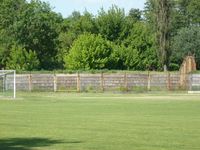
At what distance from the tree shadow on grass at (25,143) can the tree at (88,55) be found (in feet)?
229

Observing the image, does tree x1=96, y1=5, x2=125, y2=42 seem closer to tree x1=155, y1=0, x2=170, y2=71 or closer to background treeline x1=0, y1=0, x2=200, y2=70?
background treeline x1=0, y1=0, x2=200, y2=70

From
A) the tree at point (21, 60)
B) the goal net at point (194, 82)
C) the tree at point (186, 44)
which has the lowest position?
the goal net at point (194, 82)

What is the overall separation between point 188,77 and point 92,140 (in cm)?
5792

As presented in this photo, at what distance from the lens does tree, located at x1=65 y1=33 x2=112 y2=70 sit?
88750 millimetres

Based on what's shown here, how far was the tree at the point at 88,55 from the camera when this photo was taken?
88.8 metres

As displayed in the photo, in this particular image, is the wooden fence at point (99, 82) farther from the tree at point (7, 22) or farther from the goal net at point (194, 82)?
the tree at point (7, 22)

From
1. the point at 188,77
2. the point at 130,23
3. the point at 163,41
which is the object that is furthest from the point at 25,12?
the point at 188,77

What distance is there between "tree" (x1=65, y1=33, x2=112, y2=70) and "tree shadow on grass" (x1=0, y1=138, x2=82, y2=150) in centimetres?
6988

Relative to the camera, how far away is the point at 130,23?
102m

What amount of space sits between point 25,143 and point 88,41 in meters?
72.8

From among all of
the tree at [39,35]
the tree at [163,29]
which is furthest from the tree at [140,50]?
the tree at [39,35]

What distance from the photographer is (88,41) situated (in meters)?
89.8

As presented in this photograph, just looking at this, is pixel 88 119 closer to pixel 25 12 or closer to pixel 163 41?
pixel 163 41

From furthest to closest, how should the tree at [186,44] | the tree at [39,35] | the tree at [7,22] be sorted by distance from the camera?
the tree at [186,44] → the tree at [7,22] → the tree at [39,35]
